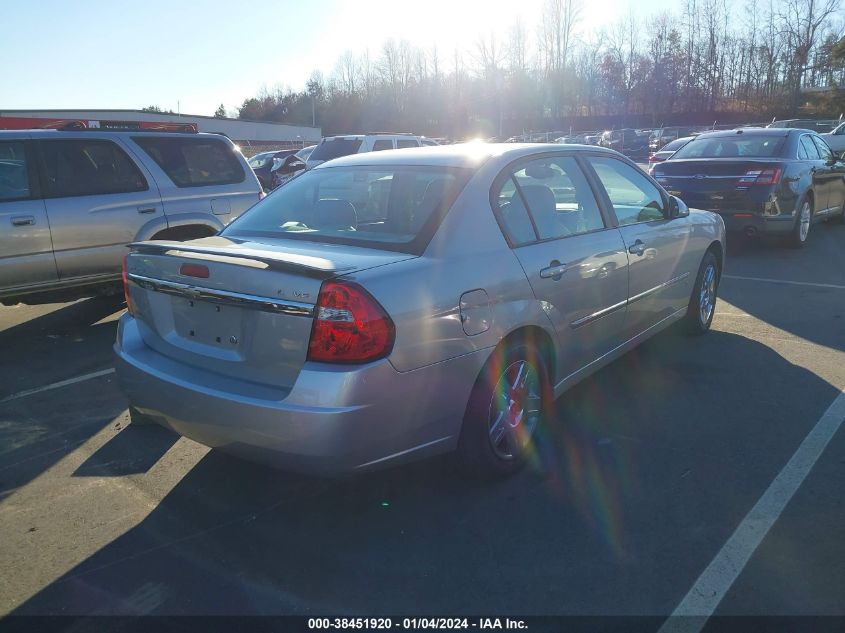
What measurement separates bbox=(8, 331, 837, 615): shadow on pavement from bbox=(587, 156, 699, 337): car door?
856 mm

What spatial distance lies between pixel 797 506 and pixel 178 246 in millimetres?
3199

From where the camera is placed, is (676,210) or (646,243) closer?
(646,243)

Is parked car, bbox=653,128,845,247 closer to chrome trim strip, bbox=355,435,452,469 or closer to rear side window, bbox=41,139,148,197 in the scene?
rear side window, bbox=41,139,148,197

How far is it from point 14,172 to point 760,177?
8.93m

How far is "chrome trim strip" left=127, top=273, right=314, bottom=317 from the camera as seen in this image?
116 inches

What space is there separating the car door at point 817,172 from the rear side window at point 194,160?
795 centimetres

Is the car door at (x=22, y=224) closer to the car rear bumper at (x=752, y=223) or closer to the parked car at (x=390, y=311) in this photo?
the parked car at (x=390, y=311)

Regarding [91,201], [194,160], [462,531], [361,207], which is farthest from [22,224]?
[462,531]

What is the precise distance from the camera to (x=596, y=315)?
4312 mm

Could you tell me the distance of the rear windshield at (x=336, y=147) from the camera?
1802 centimetres

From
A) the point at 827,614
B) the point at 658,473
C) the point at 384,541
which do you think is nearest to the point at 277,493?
the point at 384,541

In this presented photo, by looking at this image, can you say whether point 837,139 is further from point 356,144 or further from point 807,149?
point 356,144

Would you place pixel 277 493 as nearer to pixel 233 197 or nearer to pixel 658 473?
pixel 658 473

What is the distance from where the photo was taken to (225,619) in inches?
105
